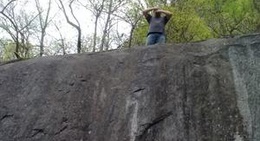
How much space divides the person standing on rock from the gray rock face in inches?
29.1

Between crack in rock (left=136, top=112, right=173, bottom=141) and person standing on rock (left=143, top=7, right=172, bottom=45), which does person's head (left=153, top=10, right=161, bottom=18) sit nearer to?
person standing on rock (left=143, top=7, right=172, bottom=45)

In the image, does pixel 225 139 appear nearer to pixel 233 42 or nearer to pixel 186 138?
pixel 186 138

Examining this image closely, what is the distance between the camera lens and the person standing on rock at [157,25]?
7047mm

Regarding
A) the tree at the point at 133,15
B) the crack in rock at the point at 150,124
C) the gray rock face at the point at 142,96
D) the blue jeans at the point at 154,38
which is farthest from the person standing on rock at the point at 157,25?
the tree at the point at 133,15

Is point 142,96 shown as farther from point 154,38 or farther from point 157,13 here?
point 157,13

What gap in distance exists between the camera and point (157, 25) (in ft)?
23.3

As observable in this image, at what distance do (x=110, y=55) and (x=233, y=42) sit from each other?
1.90 m

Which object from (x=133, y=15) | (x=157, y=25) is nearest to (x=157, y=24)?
(x=157, y=25)

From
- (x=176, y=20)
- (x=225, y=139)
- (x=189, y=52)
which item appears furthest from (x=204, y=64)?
(x=176, y=20)

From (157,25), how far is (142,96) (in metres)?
2.01

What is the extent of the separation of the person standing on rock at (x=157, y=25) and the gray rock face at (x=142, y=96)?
2.42 feet

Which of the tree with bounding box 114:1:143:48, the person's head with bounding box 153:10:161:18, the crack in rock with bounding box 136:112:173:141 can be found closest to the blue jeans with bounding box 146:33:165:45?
the person's head with bounding box 153:10:161:18

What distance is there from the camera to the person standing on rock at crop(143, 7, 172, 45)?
23.1 feet

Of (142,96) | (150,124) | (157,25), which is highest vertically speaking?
(157,25)
